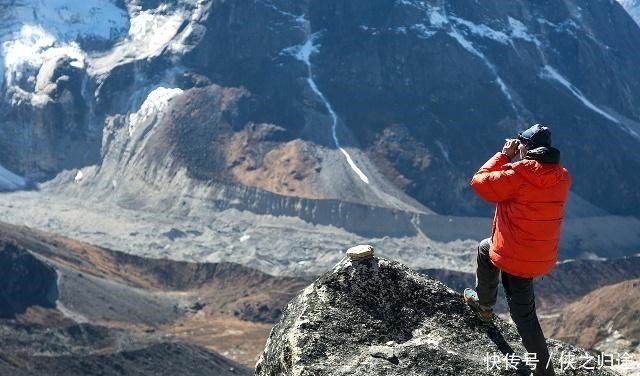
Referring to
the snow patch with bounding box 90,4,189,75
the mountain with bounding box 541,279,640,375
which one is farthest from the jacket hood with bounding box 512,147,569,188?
the snow patch with bounding box 90,4,189,75

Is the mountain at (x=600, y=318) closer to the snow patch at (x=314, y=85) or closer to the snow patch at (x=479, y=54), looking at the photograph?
the snow patch at (x=314, y=85)

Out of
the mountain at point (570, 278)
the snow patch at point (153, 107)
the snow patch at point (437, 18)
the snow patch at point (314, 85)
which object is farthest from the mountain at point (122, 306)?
the snow patch at point (437, 18)

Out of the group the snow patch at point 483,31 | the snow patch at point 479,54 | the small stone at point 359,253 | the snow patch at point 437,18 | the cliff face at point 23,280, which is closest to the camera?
the small stone at point 359,253

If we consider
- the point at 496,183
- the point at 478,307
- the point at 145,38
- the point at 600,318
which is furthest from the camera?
the point at 145,38

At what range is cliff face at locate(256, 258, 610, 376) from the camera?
337 inches

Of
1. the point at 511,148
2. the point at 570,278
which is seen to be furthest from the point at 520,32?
the point at 511,148

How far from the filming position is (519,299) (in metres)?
9.20

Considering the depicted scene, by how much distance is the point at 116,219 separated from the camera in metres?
124

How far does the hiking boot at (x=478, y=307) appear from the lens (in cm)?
930

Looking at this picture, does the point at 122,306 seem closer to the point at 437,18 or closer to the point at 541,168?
the point at 541,168

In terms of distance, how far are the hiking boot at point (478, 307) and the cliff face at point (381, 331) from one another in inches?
2.3

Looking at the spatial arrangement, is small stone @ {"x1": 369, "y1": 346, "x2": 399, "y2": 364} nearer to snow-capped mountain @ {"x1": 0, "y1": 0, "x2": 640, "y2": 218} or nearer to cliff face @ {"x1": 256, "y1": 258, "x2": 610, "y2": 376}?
cliff face @ {"x1": 256, "y1": 258, "x2": 610, "y2": 376}

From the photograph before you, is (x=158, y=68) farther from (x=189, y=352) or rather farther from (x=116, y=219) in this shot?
(x=189, y=352)

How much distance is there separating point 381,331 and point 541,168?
1724mm
